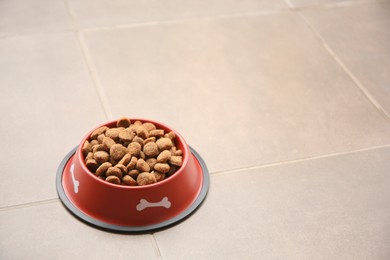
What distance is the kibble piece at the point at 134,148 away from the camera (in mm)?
1453

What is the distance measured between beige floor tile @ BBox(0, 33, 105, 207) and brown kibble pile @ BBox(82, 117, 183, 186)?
181 mm

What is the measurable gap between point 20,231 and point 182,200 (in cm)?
40

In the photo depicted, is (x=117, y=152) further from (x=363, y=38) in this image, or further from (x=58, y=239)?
(x=363, y=38)

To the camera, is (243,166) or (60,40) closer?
(243,166)

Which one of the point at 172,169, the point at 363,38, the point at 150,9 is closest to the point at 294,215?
the point at 172,169

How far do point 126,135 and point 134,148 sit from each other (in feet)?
0.18

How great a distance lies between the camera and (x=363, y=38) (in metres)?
2.28

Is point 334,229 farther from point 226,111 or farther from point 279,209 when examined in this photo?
point 226,111

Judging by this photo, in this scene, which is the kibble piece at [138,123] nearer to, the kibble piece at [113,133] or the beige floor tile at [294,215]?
the kibble piece at [113,133]

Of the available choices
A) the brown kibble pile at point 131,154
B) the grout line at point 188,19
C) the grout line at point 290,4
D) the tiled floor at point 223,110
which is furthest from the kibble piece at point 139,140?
the grout line at point 290,4

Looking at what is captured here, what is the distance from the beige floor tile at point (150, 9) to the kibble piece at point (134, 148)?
890mm

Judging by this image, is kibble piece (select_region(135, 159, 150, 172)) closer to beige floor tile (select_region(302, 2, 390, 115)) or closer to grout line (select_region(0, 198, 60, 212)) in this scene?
grout line (select_region(0, 198, 60, 212))

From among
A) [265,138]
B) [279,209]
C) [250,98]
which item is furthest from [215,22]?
[279,209]

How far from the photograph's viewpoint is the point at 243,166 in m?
1.67
